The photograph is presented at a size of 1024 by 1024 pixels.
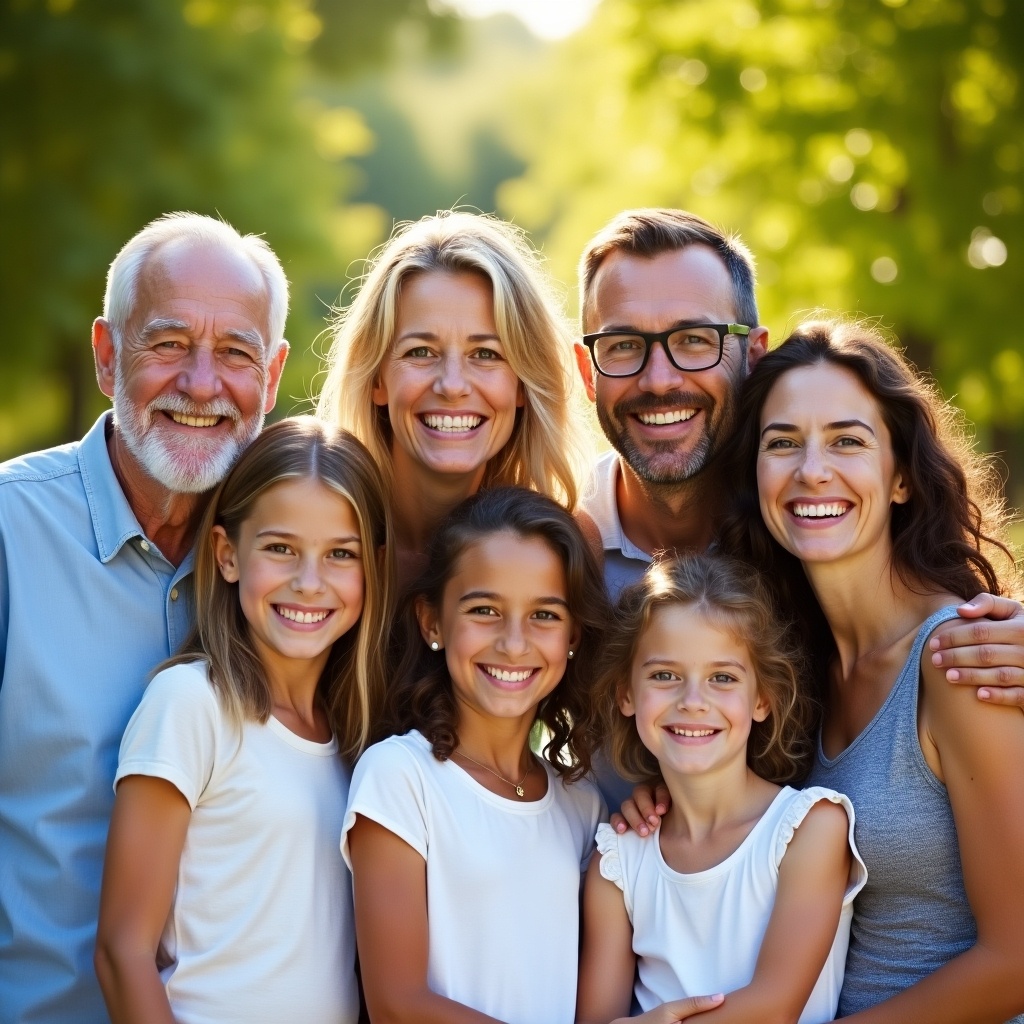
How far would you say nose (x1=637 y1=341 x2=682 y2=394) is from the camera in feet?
13.2

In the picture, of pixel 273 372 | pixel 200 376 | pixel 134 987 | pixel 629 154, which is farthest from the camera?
pixel 629 154

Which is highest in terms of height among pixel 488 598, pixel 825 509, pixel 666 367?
pixel 666 367

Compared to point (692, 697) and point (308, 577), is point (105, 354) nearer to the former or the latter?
point (308, 577)

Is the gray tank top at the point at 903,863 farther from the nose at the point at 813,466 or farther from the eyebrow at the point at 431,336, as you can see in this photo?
the eyebrow at the point at 431,336

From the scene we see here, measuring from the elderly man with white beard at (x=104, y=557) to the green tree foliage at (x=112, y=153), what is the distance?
10496mm

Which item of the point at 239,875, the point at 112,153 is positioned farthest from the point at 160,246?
the point at 112,153

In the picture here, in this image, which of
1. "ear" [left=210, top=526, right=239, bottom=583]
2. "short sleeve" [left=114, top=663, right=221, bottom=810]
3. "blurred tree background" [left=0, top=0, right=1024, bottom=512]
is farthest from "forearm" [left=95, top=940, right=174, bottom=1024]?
"blurred tree background" [left=0, top=0, right=1024, bottom=512]

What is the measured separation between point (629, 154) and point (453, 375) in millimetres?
8772

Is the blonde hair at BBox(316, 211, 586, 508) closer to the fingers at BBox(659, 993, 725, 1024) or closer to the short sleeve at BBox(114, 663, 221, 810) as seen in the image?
the short sleeve at BBox(114, 663, 221, 810)

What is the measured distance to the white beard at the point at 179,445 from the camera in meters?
3.44

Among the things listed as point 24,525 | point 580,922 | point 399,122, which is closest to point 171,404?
point 24,525

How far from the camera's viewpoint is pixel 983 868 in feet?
9.90

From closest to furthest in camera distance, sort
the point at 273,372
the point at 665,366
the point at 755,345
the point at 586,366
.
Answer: the point at 273,372 < the point at 665,366 < the point at 755,345 < the point at 586,366

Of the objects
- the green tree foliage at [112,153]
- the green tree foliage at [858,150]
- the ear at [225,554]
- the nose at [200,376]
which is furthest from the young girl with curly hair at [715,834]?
the green tree foliage at [112,153]
